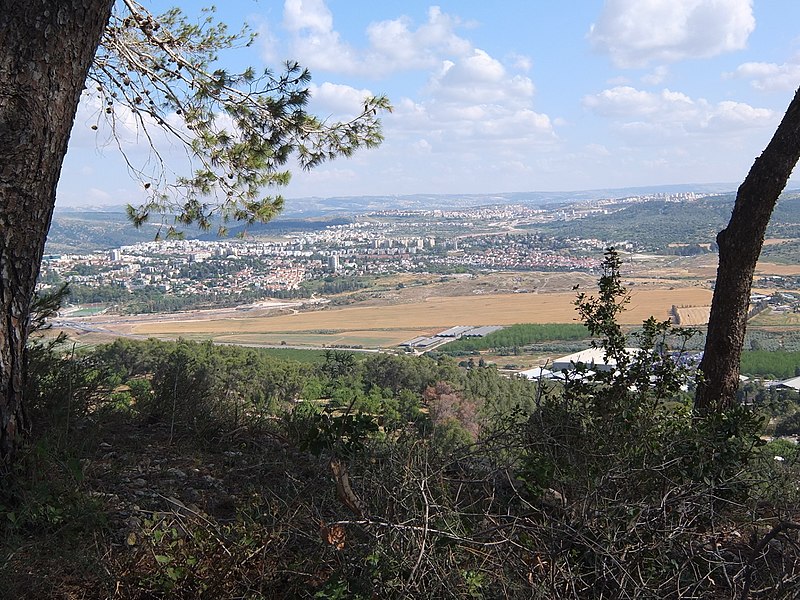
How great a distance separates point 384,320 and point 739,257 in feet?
86.4

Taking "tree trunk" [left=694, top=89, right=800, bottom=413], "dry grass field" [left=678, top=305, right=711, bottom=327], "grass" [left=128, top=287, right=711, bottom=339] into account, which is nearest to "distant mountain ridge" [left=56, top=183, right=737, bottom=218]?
"grass" [left=128, top=287, right=711, bottom=339]

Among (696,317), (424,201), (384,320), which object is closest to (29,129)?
(696,317)

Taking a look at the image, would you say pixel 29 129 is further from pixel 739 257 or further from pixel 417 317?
pixel 417 317

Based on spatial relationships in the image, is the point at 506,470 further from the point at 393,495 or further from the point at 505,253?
the point at 505,253

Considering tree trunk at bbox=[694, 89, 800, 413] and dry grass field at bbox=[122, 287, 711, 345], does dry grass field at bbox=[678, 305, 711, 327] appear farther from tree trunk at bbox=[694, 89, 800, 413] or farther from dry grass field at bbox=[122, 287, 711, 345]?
dry grass field at bbox=[122, 287, 711, 345]

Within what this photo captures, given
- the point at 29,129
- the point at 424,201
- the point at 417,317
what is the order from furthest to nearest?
1. the point at 424,201
2. the point at 417,317
3. the point at 29,129

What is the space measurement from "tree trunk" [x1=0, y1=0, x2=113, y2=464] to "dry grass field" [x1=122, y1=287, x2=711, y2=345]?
63.6ft

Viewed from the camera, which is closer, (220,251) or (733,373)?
(733,373)

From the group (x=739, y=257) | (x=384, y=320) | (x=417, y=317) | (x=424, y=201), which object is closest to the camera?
(x=739, y=257)

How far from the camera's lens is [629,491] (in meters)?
2.32

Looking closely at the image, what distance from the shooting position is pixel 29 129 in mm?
2602

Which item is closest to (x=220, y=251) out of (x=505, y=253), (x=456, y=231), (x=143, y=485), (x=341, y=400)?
(x=505, y=253)

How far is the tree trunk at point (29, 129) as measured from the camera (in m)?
2.54

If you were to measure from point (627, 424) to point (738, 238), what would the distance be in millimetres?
1576
